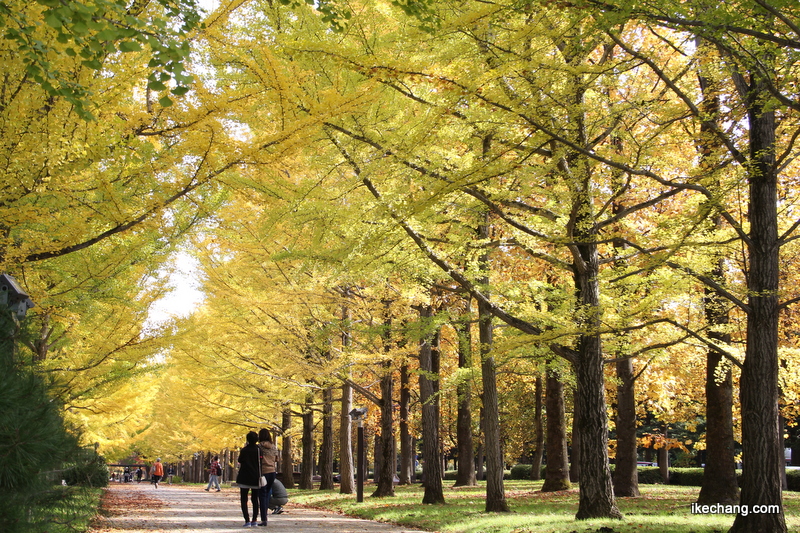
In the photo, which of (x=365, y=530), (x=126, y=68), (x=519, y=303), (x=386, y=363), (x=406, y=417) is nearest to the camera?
(x=126, y=68)

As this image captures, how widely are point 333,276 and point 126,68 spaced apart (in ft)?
20.5

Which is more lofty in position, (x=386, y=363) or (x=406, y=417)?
(x=386, y=363)

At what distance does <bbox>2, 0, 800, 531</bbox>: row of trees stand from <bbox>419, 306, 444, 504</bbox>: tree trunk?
0.26 feet

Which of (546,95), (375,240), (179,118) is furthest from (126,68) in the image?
(546,95)

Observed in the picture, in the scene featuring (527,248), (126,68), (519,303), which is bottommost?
(519,303)

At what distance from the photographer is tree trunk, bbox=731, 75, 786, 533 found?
279 inches

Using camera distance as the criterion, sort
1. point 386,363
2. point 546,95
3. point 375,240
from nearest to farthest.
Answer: point 546,95
point 375,240
point 386,363

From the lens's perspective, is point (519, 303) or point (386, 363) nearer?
point (519, 303)

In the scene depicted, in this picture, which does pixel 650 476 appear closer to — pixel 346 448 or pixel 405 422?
pixel 405 422

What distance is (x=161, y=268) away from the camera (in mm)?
12625

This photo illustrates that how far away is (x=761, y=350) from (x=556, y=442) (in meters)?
10.8

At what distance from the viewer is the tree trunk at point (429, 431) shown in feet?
45.3

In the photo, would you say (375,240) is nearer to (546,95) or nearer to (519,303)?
(546,95)

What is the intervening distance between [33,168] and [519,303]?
7702mm
